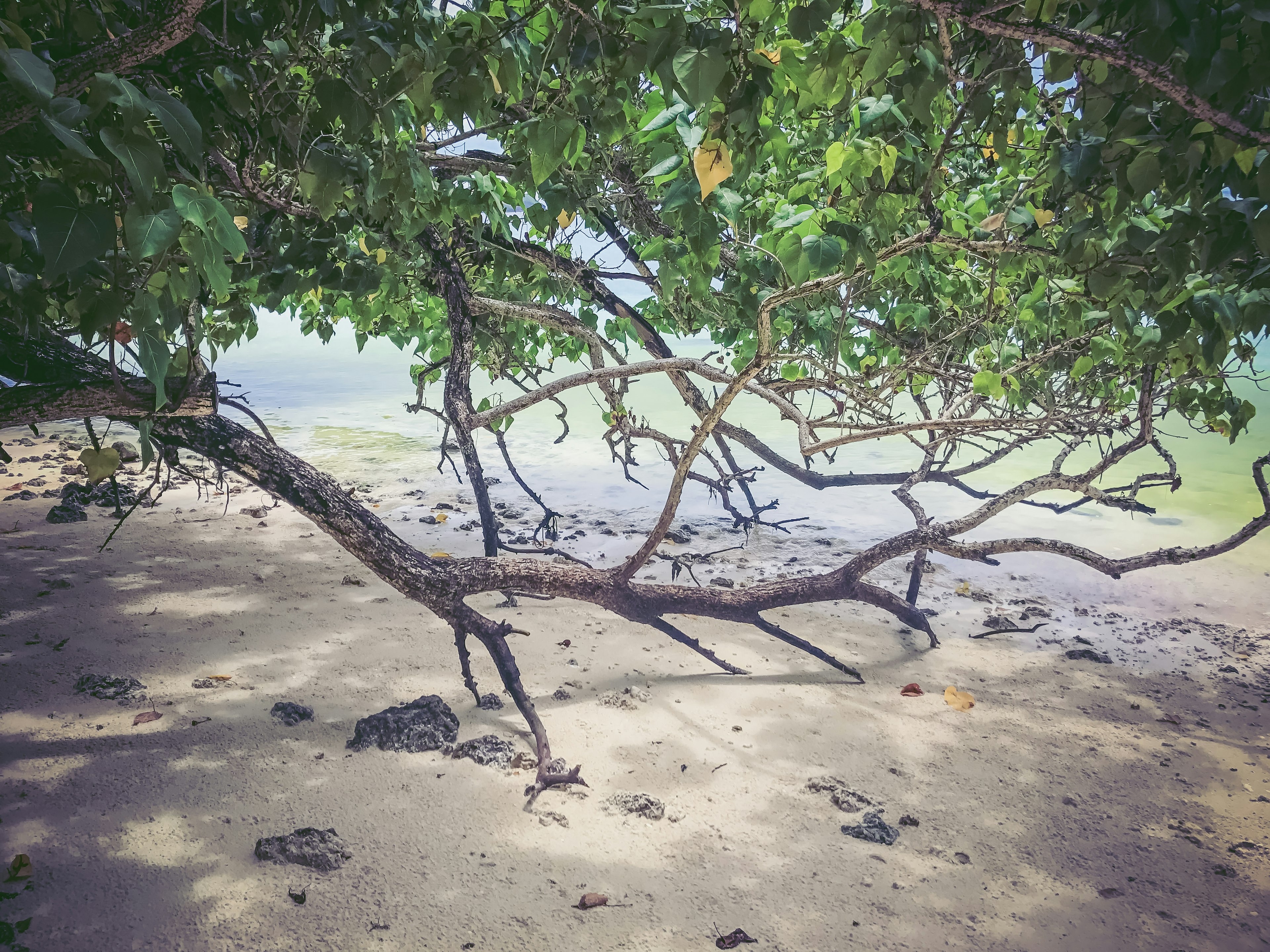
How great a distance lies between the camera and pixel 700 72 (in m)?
1.31

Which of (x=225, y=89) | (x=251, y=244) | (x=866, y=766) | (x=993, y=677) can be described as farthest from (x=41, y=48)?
(x=993, y=677)

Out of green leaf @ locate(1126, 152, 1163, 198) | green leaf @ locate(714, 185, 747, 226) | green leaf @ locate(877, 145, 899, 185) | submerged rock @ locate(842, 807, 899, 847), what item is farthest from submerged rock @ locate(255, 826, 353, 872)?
green leaf @ locate(1126, 152, 1163, 198)

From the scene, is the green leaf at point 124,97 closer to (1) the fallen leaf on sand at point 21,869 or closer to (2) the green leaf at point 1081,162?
(2) the green leaf at point 1081,162

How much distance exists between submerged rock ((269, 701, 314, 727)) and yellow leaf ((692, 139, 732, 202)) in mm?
2833

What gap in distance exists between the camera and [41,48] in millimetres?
1494

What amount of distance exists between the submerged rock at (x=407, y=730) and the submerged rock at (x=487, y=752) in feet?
0.28

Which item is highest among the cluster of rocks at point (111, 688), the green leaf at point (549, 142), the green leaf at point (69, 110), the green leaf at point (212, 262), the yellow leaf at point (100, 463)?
the green leaf at point (549, 142)

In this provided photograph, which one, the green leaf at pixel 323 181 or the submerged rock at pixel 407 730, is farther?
the submerged rock at pixel 407 730

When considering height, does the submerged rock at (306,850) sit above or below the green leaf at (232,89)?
below

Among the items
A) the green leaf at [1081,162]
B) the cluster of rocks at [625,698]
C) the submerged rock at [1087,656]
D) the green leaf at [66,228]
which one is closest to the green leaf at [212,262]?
the green leaf at [66,228]

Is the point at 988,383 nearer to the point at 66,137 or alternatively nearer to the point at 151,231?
the point at 151,231

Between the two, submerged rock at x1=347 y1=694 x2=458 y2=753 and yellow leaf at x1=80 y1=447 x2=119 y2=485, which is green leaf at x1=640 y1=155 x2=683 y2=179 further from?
submerged rock at x1=347 y1=694 x2=458 y2=753

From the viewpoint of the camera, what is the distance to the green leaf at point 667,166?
163 centimetres

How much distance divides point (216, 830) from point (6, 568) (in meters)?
3.28
